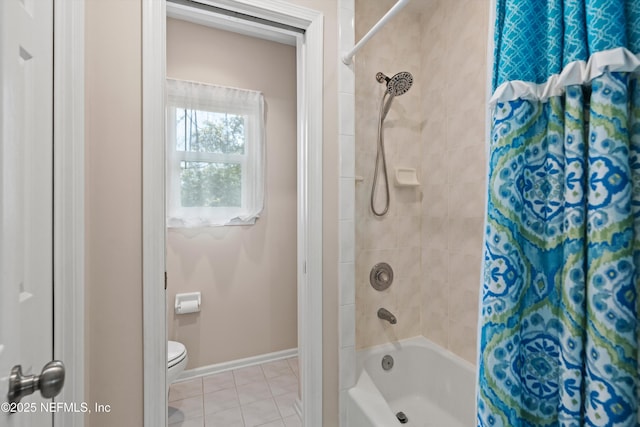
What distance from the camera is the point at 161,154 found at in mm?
1129

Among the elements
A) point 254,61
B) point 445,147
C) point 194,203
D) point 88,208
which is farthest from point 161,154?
point 254,61

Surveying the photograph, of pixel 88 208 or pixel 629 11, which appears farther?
pixel 88 208

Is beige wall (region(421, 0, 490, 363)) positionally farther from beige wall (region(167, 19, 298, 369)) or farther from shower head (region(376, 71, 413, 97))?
beige wall (region(167, 19, 298, 369))

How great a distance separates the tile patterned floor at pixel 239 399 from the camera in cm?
179

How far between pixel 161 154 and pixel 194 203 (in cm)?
114

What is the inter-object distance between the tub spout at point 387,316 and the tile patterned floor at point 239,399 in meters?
0.85

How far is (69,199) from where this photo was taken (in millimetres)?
911

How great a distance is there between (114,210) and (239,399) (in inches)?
63.2

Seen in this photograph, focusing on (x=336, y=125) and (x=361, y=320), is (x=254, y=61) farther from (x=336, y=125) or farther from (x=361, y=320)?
(x=361, y=320)

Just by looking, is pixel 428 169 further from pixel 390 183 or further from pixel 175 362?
pixel 175 362

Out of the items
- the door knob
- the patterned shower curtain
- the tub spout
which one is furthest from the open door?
the tub spout

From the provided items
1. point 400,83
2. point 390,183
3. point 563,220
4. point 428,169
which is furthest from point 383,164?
point 563,220

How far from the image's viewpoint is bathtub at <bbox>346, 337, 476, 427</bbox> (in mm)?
1444

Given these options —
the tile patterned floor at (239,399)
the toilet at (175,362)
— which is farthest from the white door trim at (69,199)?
the tile patterned floor at (239,399)
